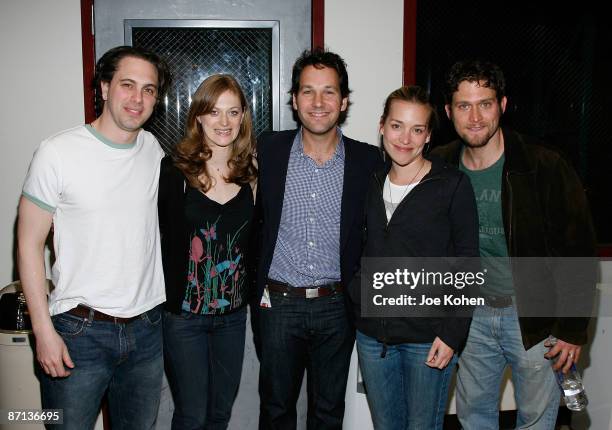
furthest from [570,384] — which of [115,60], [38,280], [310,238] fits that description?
[115,60]

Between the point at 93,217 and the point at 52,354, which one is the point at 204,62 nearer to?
the point at 93,217

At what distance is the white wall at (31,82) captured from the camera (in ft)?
8.63

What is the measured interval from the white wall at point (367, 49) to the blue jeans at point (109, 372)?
158 cm

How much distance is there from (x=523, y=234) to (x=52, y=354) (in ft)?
5.77

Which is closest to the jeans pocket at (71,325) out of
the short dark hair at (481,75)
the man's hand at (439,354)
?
the man's hand at (439,354)

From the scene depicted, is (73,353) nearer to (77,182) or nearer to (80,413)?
(80,413)

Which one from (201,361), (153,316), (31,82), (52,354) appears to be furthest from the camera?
(31,82)

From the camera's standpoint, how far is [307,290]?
2123 mm

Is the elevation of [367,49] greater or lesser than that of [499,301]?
greater

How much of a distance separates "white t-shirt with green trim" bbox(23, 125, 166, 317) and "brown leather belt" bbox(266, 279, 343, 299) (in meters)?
0.55

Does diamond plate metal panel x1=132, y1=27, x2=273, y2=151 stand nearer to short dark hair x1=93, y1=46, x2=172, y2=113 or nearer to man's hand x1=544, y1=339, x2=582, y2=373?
short dark hair x1=93, y1=46, x2=172, y2=113

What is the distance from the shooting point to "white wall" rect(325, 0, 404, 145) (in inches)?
109

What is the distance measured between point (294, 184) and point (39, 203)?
97 cm

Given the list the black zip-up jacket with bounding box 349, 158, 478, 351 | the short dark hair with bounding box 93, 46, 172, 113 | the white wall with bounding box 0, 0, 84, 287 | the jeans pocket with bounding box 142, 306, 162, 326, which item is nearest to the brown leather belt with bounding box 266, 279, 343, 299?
the black zip-up jacket with bounding box 349, 158, 478, 351
